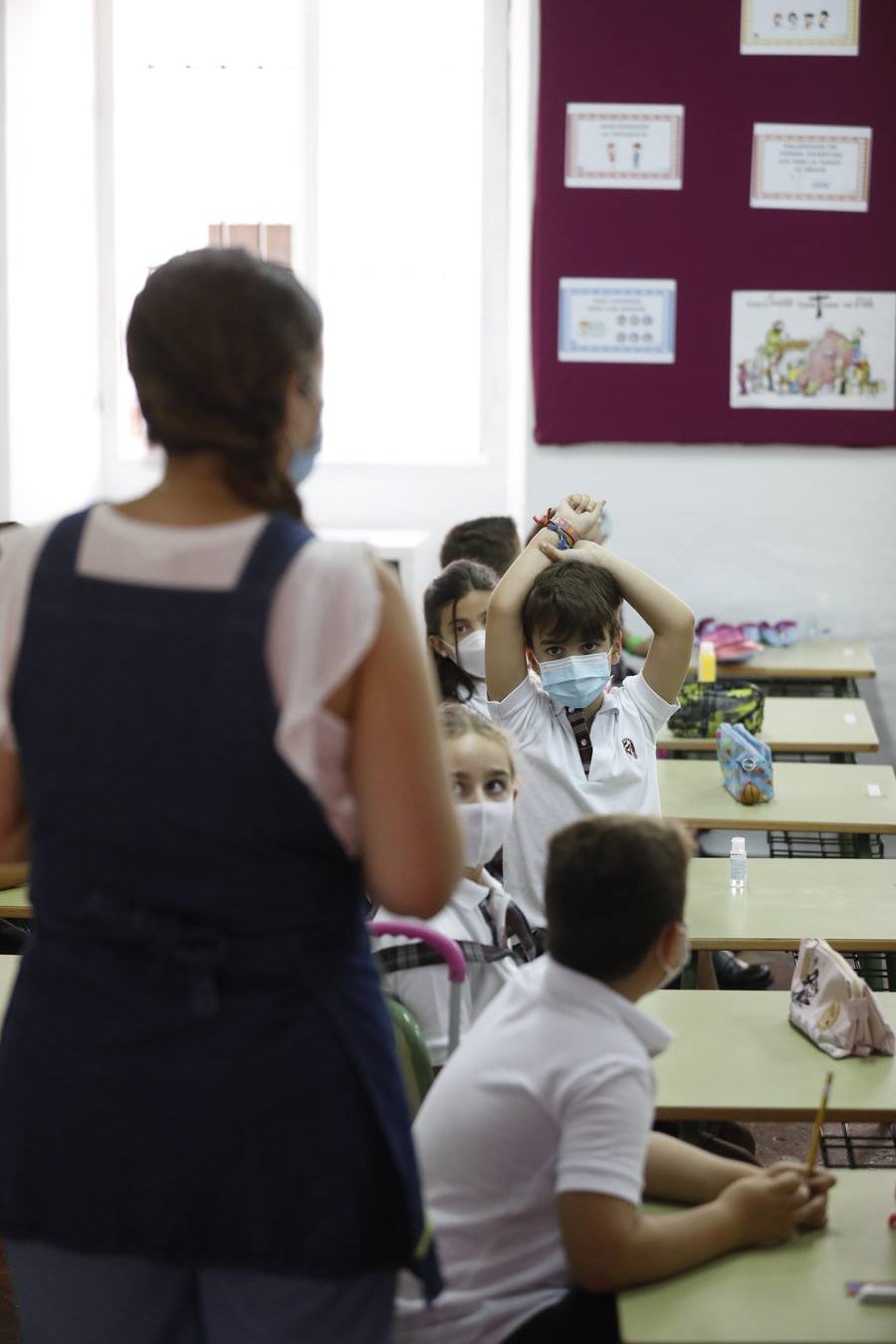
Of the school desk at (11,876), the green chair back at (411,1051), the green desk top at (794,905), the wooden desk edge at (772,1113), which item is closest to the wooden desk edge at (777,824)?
the green desk top at (794,905)

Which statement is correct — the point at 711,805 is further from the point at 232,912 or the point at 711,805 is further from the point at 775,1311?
the point at 232,912

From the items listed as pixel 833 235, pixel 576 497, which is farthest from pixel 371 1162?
pixel 833 235

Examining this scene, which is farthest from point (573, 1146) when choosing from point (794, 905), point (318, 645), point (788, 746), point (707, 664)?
point (707, 664)

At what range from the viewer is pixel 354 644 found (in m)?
1.12

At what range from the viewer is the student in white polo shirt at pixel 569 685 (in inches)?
112

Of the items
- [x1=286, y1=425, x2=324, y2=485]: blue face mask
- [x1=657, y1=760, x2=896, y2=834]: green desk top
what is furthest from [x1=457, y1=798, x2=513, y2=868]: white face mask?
[x1=657, y1=760, x2=896, y2=834]: green desk top

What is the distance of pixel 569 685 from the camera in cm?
285

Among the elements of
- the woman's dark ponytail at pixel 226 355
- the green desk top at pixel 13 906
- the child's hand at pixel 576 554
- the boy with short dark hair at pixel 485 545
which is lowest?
the green desk top at pixel 13 906

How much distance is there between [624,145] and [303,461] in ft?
16.0

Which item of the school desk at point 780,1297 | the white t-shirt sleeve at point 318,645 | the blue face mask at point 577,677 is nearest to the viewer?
the white t-shirt sleeve at point 318,645

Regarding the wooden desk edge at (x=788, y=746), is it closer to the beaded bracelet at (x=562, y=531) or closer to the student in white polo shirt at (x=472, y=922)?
the beaded bracelet at (x=562, y=531)

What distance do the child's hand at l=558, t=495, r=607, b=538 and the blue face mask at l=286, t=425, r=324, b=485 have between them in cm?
165

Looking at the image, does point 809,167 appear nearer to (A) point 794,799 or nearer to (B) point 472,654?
(A) point 794,799

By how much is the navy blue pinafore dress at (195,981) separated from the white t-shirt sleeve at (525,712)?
1725 millimetres
